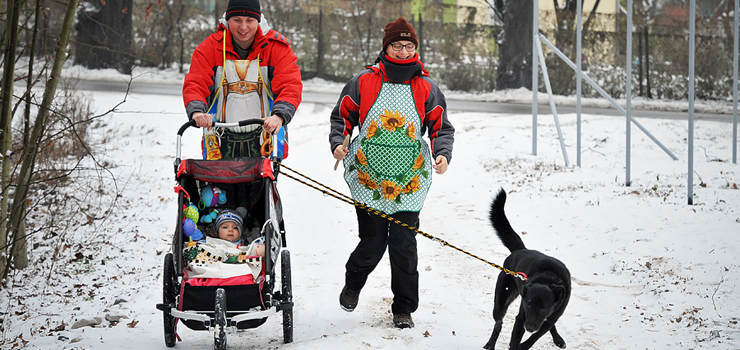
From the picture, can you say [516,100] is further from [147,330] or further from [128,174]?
[147,330]

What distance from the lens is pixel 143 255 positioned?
655cm

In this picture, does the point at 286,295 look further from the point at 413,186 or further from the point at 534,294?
the point at 534,294

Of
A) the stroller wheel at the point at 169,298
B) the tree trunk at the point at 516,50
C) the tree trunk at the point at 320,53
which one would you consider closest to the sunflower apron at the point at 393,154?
the stroller wheel at the point at 169,298

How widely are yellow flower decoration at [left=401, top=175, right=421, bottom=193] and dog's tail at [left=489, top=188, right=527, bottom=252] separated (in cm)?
55

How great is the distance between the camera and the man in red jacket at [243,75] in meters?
4.30

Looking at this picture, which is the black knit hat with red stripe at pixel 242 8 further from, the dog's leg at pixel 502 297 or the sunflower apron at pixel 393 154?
the dog's leg at pixel 502 297

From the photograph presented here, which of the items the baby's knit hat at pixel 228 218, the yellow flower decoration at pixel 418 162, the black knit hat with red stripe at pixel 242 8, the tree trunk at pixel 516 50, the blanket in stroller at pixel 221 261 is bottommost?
the blanket in stroller at pixel 221 261

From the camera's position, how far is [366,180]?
438 centimetres

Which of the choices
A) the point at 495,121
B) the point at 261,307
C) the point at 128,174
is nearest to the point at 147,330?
the point at 261,307

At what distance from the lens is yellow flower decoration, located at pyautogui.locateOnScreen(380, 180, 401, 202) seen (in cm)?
430

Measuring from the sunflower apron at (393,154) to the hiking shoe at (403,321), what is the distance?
681mm

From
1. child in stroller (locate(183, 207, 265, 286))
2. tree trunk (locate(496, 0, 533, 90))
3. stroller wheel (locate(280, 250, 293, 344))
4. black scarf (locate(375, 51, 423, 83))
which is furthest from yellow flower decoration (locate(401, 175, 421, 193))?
tree trunk (locate(496, 0, 533, 90))

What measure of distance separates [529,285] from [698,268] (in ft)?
8.63

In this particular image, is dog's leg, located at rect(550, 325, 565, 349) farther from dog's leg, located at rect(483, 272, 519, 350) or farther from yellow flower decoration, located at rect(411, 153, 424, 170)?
yellow flower decoration, located at rect(411, 153, 424, 170)
